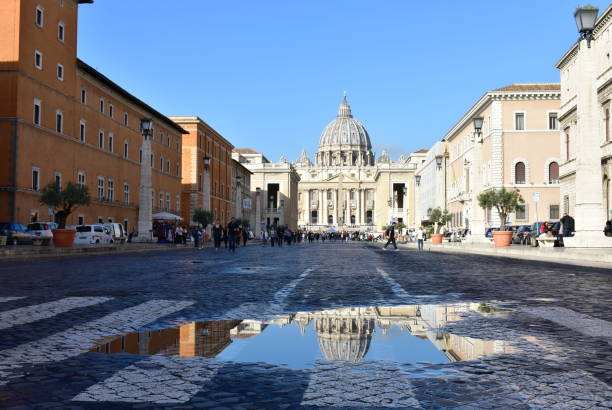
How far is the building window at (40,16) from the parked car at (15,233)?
1221 centimetres

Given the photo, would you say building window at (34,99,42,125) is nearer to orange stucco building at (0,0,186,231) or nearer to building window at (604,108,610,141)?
orange stucco building at (0,0,186,231)

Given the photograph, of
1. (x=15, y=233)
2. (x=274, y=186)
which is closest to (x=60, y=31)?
(x=15, y=233)

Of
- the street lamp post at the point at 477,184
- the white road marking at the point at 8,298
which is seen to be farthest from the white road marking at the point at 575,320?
the street lamp post at the point at 477,184

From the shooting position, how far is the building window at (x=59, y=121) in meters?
42.1

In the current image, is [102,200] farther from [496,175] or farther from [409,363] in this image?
[409,363]

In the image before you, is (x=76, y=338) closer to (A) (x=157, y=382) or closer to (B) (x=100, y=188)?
(A) (x=157, y=382)

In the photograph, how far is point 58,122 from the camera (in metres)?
42.5

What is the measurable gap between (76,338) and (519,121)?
63442 mm

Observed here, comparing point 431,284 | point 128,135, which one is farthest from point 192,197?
point 431,284

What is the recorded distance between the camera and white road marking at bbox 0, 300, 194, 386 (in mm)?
4867

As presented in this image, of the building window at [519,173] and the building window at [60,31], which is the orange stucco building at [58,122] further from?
the building window at [519,173]

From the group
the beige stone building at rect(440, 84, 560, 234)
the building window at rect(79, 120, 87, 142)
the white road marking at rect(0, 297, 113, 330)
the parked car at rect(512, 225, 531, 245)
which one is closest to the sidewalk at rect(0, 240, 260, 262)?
the white road marking at rect(0, 297, 113, 330)

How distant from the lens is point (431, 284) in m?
12.1

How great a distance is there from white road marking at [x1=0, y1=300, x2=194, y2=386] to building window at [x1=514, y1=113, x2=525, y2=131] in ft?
200
